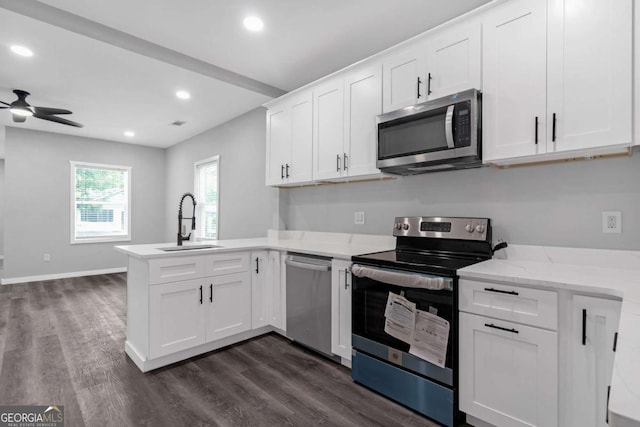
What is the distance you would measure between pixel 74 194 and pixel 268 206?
4350 mm

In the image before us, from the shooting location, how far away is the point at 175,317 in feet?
8.40

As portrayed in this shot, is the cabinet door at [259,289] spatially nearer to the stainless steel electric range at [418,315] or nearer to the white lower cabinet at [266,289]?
the white lower cabinet at [266,289]

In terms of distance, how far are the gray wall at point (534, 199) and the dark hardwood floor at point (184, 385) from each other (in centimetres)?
138

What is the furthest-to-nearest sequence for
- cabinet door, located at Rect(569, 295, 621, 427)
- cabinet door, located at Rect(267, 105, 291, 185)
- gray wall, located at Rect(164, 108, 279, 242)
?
gray wall, located at Rect(164, 108, 279, 242) < cabinet door, located at Rect(267, 105, 291, 185) < cabinet door, located at Rect(569, 295, 621, 427)

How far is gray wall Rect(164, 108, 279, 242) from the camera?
170 inches

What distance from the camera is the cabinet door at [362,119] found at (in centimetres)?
265

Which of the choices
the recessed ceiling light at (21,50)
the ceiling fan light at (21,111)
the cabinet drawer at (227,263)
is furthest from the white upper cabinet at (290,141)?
the ceiling fan light at (21,111)

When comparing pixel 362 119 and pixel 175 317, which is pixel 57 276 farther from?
pixel 362 119

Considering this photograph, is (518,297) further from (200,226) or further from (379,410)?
(200,226)

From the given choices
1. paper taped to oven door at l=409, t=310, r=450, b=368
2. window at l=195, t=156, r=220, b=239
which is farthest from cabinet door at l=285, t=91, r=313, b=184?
window at l=195, t=156, r=220, b=239

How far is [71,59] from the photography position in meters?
3.10

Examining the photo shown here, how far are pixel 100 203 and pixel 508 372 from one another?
7208 mm

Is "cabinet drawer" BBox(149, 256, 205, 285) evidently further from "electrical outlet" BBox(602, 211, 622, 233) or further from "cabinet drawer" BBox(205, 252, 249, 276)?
"electrical outlet" BBox(602, 211, 622, 233)

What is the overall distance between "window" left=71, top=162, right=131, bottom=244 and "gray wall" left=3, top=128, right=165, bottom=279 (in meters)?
0.11
